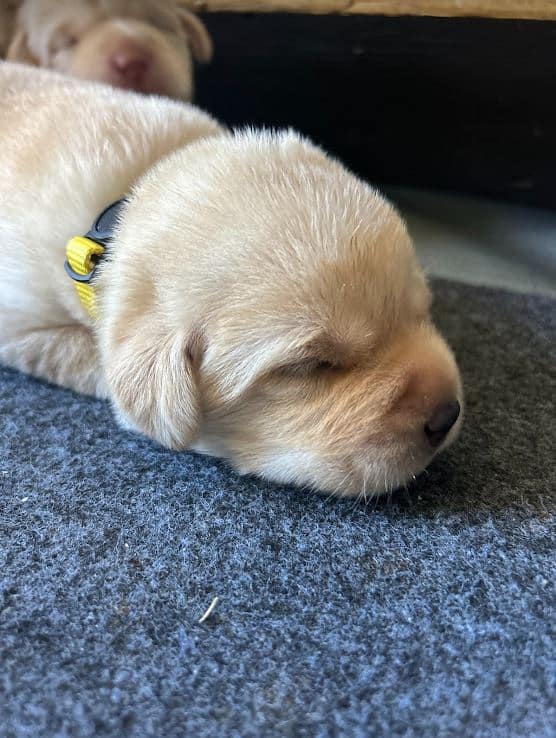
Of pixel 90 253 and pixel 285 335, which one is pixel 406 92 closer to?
pixel 90 253

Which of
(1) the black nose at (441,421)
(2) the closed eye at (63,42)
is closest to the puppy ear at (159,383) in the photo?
(1) the black nose at (441,421)

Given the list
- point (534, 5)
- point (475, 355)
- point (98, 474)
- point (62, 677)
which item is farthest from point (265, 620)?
point (534, 5)

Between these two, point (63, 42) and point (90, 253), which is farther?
point (63, 42)

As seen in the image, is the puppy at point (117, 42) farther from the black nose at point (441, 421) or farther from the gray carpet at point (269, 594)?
the black nose at point (441, 421)

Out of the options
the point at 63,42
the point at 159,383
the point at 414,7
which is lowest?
the point at 159,383

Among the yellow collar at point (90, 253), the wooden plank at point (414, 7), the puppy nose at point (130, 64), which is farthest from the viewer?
the puppy nose at point (130, 64)

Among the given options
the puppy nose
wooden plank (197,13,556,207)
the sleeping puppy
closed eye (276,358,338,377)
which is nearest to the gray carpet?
the sleeping puppy

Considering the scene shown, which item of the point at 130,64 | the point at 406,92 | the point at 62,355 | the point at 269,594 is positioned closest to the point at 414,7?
the point at 406,92

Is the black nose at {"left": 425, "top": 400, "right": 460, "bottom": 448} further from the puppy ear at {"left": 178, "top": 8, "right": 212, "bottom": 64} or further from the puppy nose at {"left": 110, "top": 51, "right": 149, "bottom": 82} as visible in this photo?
the puppy ear at {"left": 178, "top": 8, "right": 212, "bottom": 64}
